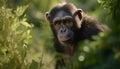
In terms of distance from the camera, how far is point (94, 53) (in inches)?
111

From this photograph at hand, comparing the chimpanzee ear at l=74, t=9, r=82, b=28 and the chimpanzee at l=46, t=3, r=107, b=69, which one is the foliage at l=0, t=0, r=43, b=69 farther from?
the chimpanzee ear at l=74, t=9, r=82, b=28

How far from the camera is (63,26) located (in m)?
7.78

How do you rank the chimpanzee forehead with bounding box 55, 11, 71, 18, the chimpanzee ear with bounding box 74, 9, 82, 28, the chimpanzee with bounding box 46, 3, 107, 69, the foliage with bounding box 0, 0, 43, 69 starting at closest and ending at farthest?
1. the foliage with bounding box 0, 0, 43, 69
2. the chimpanzee with bounding box 46, 3, 107, 69
3. the chimpanzee ear with bounding box 74, 9, 82, 28
4. the chimpanzee forehead with bounding box 55, 11, 71, 18

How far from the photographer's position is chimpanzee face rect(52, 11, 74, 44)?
24.3 feet

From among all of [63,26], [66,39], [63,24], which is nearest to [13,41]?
[66,39]

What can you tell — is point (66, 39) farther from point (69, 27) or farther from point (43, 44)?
point (43, 44)

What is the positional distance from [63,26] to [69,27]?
0.37 ft

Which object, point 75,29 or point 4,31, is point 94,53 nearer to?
point 4,31

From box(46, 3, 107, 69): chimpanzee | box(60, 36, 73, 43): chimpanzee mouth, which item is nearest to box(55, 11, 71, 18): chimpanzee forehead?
box(46, 3, 107, 69): chimpanzee

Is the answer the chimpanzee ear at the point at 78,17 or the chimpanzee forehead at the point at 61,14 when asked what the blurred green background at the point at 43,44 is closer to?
the chimpanzee forehead at the point at 61,14

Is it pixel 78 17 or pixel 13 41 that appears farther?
pixel 78 17

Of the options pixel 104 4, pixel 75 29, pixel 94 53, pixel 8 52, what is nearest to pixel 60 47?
pixel 75 29

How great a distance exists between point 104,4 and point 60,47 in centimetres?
362

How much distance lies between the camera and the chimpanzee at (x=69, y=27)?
7387 millimetres
